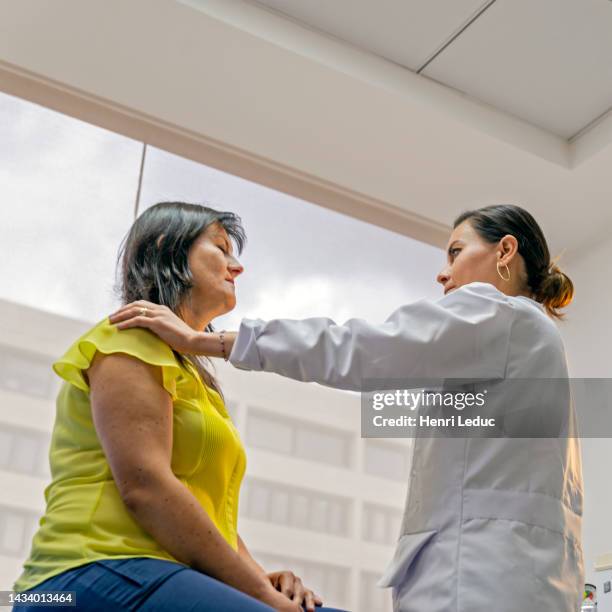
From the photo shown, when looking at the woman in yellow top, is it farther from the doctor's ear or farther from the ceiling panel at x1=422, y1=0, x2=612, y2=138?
the ceiling panel at x1=422, y1=0, x2=612, y2=138

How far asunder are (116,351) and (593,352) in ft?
7.82

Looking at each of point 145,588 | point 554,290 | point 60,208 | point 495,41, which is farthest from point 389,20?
point 145,588

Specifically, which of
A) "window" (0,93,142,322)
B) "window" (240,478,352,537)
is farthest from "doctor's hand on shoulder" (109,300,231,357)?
"window" (240,478,352,537)

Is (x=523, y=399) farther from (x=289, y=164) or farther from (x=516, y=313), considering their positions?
(x=289, y=164)

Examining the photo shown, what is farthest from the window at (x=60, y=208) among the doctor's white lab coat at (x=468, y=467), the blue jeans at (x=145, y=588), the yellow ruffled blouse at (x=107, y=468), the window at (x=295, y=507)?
the blue jeans at (x=145, y=588)

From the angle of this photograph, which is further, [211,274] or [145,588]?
[211,274]

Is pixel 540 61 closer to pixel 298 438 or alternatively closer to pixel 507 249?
pixel 507 249

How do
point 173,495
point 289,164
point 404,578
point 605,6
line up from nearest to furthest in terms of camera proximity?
point 173,495 → point 404,578 → point 605,6 → point 289,164

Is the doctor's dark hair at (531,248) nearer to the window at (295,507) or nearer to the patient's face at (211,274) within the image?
the patient's face at (211,274)

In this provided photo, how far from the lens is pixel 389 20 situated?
2906 mm

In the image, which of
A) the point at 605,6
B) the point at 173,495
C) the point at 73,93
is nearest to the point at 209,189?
the point at 73,93

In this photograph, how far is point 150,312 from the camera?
5.43 feet

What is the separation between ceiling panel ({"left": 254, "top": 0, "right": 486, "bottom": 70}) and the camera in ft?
9.32

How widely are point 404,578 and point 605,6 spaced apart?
1.93m
